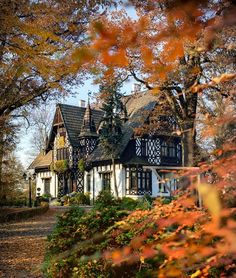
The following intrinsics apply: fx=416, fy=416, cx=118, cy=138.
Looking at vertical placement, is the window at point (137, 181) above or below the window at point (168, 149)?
below

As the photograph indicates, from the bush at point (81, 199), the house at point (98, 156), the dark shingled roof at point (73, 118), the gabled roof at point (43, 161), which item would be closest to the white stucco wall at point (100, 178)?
the house at point (98, 156)

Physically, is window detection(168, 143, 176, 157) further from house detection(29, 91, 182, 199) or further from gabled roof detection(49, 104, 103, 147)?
gabled roof detection(49, 104, 103, 147)

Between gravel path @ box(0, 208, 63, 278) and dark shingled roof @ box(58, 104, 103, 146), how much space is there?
1649 centimetres

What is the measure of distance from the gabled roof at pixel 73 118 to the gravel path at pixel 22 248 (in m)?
16.5

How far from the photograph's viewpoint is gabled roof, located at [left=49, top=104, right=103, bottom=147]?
114 feet

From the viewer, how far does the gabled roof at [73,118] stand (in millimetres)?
34828

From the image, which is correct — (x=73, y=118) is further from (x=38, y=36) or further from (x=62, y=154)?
(x=38, y=36)

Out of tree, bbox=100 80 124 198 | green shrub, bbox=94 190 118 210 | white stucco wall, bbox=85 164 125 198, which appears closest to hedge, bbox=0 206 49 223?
tree, bbox=100 80 124 198

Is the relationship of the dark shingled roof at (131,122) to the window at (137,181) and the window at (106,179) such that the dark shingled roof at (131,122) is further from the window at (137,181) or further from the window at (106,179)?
the window at (137,181)

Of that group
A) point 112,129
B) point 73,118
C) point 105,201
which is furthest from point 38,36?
point 73,118

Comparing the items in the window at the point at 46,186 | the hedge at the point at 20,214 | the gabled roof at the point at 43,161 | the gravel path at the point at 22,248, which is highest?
the gabled roof at the point at 43,161

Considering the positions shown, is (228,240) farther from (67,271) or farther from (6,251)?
(6,251)

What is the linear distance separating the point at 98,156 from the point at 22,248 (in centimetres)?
2072

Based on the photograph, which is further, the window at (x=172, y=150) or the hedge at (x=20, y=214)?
the window at (x=172, y=150)
